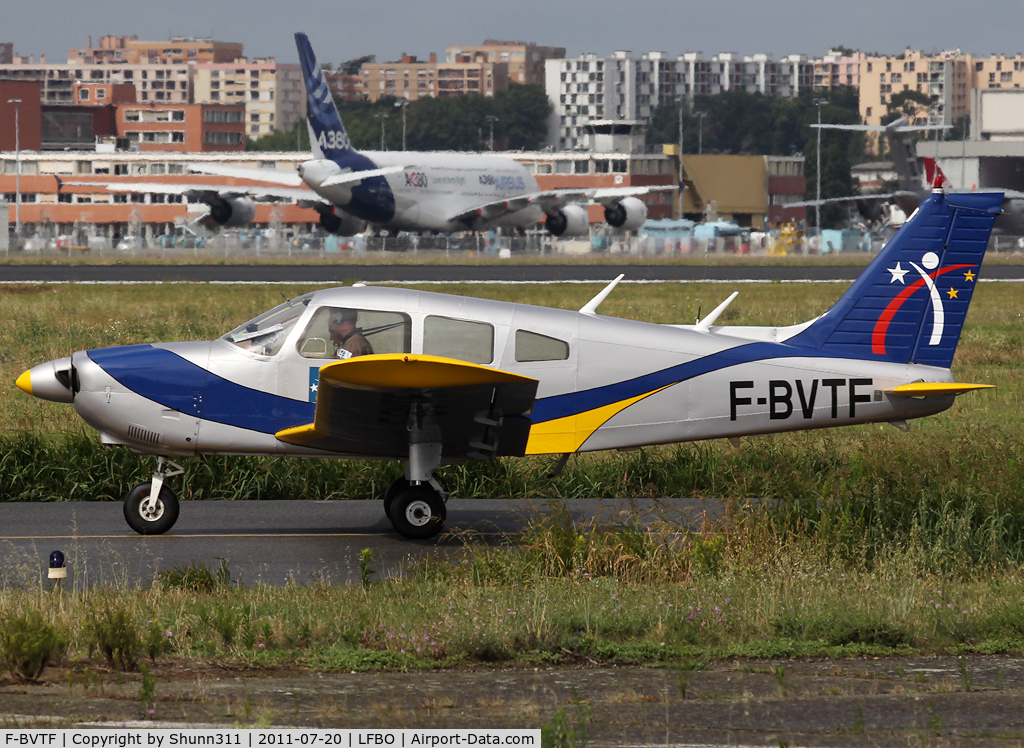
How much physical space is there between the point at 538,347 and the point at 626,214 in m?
58.2

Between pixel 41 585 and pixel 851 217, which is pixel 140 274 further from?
pixel 851 217

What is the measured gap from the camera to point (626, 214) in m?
67.6

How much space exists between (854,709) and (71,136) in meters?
165

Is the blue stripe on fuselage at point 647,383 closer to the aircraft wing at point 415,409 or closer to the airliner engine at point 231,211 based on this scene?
the aircraft wing at point 415,409

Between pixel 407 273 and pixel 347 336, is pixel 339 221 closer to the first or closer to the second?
pixel 407 273

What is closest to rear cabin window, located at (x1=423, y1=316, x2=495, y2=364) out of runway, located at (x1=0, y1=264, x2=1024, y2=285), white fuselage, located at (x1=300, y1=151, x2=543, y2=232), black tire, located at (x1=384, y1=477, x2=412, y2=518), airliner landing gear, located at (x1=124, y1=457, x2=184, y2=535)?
black tire, located at (x1=384, y1=477, x2=412, y2=518)

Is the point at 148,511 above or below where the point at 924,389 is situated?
below

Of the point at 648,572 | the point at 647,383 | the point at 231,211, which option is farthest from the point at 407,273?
the point at 648,572

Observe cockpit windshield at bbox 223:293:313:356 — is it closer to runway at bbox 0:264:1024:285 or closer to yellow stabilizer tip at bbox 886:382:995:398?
yellow stabilizer tip at bbox 886:382:995:398

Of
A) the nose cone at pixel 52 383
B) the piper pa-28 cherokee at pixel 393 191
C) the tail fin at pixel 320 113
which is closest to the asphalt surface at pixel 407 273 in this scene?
the piper pa-28 cherokee at pixel 393 191

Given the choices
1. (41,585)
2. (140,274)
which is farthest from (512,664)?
(140,274)

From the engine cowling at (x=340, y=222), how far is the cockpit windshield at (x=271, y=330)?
50201mm

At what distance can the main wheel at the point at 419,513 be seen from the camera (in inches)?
403

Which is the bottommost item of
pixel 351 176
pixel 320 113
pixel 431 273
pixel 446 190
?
pixel 431 273
